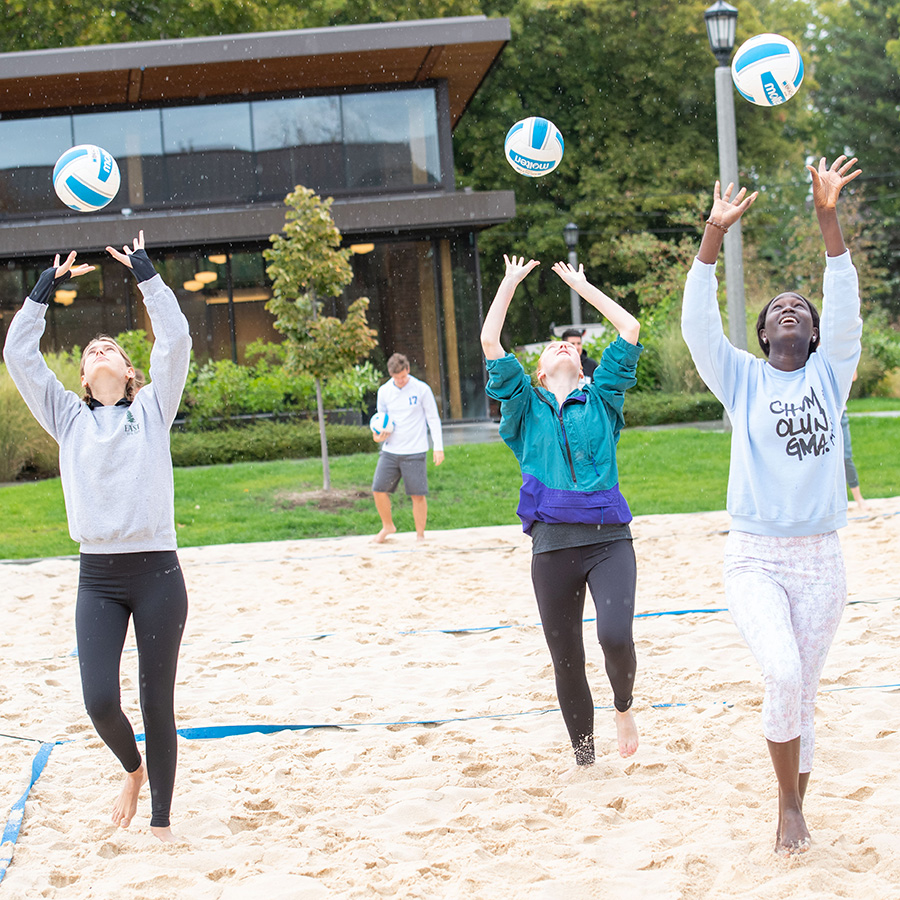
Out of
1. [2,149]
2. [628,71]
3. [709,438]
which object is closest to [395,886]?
[709,438]

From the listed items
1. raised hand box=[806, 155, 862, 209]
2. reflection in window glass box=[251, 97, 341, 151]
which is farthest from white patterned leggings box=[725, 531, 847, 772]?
reflection in window glass box=[251, 97, 341, 151]

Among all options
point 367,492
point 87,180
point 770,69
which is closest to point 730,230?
point 367,492

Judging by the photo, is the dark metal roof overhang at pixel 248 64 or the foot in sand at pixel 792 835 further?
the dark metal roof overhang at pixel 248 64

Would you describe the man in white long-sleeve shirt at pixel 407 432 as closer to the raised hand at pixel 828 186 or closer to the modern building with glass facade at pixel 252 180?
the raised hand at pixel 828 186

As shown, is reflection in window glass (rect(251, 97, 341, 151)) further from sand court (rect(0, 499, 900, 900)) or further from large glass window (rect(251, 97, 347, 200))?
sand court (rect(0, 499, 900, 900))

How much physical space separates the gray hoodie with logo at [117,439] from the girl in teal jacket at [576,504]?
124cm

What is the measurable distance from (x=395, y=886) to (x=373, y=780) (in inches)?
40.0

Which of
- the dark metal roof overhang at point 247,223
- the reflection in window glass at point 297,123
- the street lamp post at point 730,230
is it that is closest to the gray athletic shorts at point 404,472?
the street lamp post at point 730,230

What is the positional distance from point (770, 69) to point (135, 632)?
4230 millimetres

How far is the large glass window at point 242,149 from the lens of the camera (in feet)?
67.4

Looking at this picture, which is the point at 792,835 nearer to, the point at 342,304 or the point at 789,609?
the point at 789,609

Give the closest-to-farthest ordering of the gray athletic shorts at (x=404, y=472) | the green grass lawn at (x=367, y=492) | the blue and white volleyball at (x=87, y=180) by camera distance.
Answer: the blue and white volleyball at (x=87, y=180), the gray athletic shorts at (x=404, y=472), the green grass lawn at (x=367, y=492)

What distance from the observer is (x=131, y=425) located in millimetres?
3791

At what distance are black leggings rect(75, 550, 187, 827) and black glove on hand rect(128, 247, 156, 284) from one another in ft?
3.45
